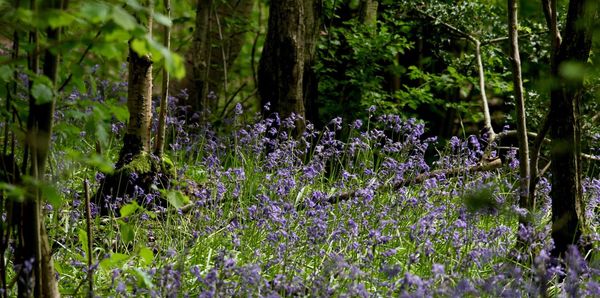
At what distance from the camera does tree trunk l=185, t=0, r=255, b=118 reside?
8.25 meters

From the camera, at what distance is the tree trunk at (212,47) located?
8.25 metres

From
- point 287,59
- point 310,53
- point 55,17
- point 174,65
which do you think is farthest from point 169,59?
point 310,53

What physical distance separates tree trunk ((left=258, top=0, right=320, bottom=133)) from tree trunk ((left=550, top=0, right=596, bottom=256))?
11.3 feet

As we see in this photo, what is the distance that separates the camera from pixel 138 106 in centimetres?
543

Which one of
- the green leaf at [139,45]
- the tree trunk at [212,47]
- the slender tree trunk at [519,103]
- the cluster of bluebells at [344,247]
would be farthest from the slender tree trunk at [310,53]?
the green leaf at [139,45]

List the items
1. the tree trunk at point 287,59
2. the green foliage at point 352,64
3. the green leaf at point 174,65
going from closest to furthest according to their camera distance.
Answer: the green leaf at point 174,65
the tree trunk at point 287,59
the green foliage at point 352,64

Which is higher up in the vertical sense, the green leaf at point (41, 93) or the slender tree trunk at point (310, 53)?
the slender tree trunk at point (310, 53)

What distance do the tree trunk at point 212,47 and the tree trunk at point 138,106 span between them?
240 centimetres

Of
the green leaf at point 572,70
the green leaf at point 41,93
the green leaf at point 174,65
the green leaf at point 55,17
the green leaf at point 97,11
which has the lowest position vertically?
the green leaf at point 41,93

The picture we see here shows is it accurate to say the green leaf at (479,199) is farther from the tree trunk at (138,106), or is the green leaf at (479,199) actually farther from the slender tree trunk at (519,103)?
the tree trunk at (138,106)

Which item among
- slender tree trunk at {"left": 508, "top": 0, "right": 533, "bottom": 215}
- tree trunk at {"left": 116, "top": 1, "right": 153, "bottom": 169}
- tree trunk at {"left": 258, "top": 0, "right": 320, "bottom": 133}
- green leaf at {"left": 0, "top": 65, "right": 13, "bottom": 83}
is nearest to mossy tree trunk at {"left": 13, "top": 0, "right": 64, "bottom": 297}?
green leaf at {"left": 0, "top": 65, "right": 13, "bottom": 83}

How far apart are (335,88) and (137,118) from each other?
13.9 ft

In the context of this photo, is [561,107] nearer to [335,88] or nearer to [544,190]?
[544,190]

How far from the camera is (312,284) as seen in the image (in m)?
3.65
